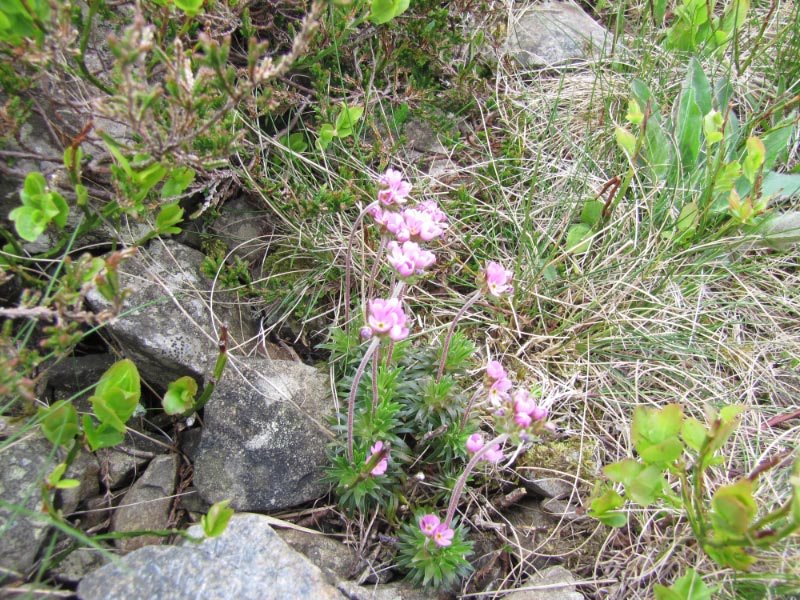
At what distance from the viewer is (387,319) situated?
2023mm

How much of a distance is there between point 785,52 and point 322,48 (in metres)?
2.81

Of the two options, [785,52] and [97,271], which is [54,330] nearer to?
[97,271]

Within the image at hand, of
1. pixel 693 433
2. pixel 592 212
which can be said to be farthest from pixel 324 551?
pixel 592 212

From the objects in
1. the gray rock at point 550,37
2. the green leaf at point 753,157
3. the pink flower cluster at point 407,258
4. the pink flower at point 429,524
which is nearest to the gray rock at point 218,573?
the pink flower at point 429,524

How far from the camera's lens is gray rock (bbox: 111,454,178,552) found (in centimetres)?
234

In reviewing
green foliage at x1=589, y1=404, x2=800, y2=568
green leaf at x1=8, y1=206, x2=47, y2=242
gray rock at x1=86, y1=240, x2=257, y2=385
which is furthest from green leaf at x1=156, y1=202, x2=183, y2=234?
green foliage at x1=589, y1=404, x2=800, y2=568

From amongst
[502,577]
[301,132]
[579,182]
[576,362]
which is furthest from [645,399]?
[301,132]

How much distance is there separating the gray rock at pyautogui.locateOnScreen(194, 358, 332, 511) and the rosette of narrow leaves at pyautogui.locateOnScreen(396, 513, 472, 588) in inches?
17.4

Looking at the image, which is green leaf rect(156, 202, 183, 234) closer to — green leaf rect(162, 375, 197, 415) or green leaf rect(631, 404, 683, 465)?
green leaf rect(162, 375, 197, 415)

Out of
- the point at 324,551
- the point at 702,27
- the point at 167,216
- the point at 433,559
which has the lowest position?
the point at 324,551

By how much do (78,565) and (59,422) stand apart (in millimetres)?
520

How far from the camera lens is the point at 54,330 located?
Answer: 199 cm

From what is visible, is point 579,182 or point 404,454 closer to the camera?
point 404,454

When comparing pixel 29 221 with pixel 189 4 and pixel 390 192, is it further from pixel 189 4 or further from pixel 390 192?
pixel 390 192
